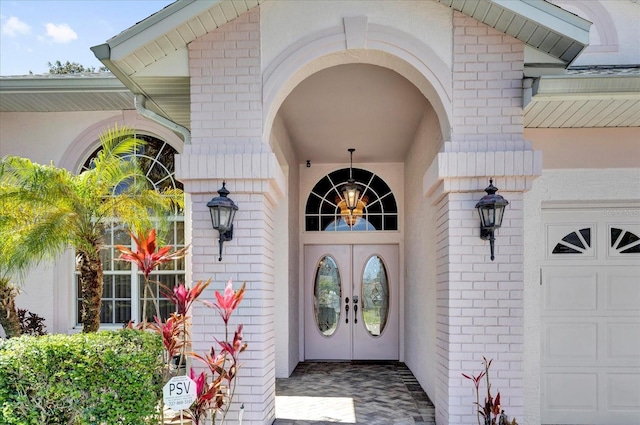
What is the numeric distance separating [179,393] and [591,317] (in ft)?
14.9

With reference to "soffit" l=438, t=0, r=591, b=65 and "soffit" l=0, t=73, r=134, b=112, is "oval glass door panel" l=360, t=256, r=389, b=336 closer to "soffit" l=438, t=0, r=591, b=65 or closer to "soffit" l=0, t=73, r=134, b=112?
"soffit" l=0, t=73, r=134, b=112

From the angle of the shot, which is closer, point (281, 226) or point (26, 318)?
point (26, 318)

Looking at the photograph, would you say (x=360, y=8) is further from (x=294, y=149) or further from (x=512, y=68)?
(x=294, y=149)

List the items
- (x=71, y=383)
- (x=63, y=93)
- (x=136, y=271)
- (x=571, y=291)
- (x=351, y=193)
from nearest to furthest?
(x=71, y=383), (x=571, y=291), (x=63, y=93), (x=136, y=271), (x=351, y=193)

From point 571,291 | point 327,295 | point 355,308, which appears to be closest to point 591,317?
point 571,291

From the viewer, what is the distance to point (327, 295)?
408 inches

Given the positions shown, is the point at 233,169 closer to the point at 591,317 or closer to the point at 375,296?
the point at 591,317

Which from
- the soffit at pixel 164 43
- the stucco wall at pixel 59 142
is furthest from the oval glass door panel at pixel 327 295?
the soffit at pixel 164 43

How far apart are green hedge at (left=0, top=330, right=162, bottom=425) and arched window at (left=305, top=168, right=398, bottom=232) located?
6377mm

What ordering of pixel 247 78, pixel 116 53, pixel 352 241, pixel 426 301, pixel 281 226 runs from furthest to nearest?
1. pixel 352 241
2. pixel 281 226
3. pixel 426 301
4. pixel 247 78
5. pixel 116 53

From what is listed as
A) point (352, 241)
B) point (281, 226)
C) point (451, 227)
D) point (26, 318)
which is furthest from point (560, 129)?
point (26, 318)

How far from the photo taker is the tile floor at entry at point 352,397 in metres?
5.76

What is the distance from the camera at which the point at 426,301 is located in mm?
7047

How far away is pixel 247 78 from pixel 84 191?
2.27m
